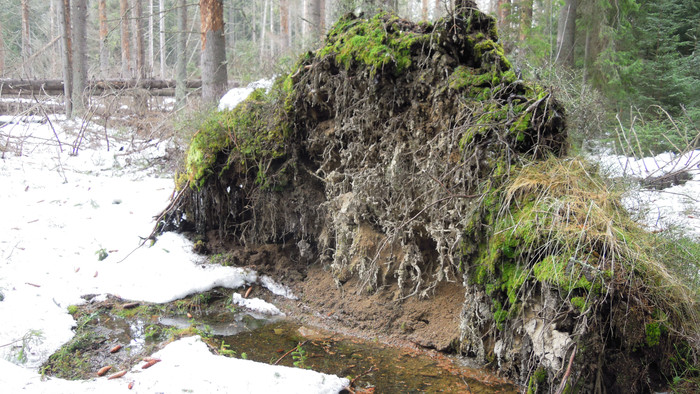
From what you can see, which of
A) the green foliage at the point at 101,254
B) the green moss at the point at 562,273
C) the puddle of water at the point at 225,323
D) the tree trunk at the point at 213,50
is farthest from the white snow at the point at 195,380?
the tree trunk at the point at 213,50

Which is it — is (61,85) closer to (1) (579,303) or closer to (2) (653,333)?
(1) (579,303)

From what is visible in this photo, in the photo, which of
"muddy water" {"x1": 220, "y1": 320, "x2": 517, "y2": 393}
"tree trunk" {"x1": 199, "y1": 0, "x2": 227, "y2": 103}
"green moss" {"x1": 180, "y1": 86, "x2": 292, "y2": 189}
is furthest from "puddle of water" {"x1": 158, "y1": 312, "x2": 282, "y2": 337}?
"tree trunk" {"x1": 199, "y1": 0, "x2": 227, "y2": 103}

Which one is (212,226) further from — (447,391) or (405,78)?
(447,391)

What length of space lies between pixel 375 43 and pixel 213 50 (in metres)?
5.49

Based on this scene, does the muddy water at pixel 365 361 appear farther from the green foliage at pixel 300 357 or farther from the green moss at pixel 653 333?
the green moss at pixel 653 333

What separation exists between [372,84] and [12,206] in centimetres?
558

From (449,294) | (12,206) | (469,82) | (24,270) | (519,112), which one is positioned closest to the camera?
(519,112)

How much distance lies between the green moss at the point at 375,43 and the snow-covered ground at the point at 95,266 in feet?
9.29

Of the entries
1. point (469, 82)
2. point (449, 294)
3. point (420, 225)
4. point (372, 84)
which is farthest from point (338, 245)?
point (469, 82)

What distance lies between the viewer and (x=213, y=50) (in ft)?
29.6

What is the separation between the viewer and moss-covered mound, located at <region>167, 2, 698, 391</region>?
2.96 metres

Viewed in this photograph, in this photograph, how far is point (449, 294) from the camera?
4.50 m

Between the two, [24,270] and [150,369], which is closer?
[150,369]

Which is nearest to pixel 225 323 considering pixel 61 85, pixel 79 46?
pixel 79 46
